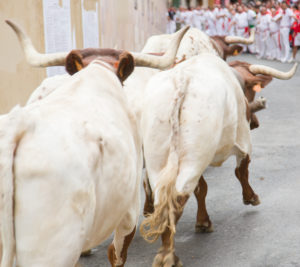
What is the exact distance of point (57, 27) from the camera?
326 inches

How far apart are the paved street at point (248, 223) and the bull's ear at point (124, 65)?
5.72ft

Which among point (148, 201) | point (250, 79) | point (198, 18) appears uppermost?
point (250, 79)

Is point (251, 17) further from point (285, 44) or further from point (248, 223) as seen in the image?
point (248, 223)

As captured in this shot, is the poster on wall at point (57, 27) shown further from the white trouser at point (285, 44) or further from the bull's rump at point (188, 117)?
the white trouser at point (285, 44)

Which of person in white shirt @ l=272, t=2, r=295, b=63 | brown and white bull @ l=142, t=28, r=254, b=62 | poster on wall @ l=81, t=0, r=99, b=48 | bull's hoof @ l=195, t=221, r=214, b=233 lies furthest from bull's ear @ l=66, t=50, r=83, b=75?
person in white shirt @ l=272, t=2, r=295, b=63

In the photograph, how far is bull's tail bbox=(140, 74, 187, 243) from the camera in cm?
462

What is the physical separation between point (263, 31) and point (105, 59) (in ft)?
73.5

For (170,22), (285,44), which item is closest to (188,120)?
(285,44)

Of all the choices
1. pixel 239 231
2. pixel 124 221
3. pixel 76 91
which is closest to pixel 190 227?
pixel 239 231

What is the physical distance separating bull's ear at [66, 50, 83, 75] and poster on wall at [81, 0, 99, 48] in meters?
5.54

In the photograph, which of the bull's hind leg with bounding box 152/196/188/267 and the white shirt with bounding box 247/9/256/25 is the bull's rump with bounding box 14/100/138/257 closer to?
the bull's hind leg with bounding box 152/196/188/267

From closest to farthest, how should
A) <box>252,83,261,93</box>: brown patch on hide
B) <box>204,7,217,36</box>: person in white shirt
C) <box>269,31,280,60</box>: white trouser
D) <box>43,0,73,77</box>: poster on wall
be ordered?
<box>252,83,261,93</box>: brown patch on hide, <box>43,0,73,77</box>: poster on wall, <box>269,31,280,60</box>: white trouser, <box>204,7,217,36</box>: person in white shirt

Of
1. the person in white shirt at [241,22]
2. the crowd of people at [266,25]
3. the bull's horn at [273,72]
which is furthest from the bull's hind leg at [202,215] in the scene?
the person in white shirt at [241,22]

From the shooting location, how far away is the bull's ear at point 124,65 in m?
4.14
